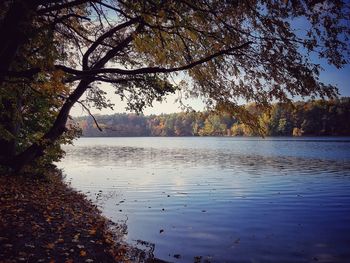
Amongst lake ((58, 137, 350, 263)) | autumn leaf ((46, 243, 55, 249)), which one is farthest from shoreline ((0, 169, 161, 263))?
lake ((58, 137, 350, 263))

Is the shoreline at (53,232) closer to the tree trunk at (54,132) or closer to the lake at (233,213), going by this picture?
the lake at (233,213)

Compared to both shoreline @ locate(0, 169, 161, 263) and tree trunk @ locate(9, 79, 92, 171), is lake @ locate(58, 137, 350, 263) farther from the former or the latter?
tree trunk @ locate(9, 79, 92, 171)

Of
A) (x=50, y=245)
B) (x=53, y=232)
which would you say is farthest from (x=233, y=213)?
(x=50, y=245)

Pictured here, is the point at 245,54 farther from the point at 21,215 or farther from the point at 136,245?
the point at 21,215

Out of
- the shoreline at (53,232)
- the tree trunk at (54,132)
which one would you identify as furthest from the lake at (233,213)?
the tree trunk at (54,132)

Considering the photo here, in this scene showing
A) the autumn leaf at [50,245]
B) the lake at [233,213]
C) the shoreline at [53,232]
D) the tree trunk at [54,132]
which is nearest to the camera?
the shoreline at [53,232]

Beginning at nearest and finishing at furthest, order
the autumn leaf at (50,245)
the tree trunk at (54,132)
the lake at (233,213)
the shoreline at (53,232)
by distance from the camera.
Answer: the shoreline at (53,232) → the autumn leaf at (50,245) → the lake at (233,213) → the tree trunk at (54,132)

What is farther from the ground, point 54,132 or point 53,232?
point 54,132

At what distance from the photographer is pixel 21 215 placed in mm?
12695

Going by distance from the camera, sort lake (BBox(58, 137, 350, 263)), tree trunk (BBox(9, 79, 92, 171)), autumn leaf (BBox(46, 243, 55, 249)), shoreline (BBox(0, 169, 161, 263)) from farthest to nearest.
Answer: tree trunk (BBox(9, 79, 92, 171)) < lake (BBox(58, 137, 350, 263)) < autumn leaf (BBox(46, 243, 55, 249)) < shoreline (BBox(0, 169, 161, 263))

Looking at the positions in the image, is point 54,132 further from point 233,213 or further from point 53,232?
point 233,213

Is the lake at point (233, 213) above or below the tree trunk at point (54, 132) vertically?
below

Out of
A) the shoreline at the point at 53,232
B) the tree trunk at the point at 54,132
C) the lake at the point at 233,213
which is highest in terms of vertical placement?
the tree trunk at the point at 54,132

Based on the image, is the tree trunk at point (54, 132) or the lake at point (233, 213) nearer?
the lake at point (233, 213)
